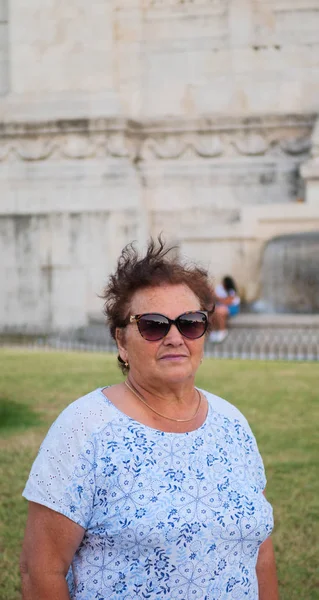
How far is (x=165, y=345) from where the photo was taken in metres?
Result: 2.91

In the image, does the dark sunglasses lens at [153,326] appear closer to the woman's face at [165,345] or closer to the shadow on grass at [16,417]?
the woman's face at [165,345]

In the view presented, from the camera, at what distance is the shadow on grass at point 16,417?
7.19 metres

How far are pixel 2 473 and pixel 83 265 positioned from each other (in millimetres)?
10785

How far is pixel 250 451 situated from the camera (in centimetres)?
293

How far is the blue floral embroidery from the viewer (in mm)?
2639

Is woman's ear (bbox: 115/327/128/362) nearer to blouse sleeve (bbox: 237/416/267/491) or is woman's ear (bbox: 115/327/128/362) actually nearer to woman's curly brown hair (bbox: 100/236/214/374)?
woman's curly brown hair (bbox: 100/236/214/374)

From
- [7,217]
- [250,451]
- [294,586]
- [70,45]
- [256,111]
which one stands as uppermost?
[70,45]

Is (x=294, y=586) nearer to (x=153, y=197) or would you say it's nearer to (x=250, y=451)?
(x=250, y=451)

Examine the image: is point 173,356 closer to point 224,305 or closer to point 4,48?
point 224,305

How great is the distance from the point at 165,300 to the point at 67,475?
0.62 meters

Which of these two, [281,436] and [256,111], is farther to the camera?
[256,111]

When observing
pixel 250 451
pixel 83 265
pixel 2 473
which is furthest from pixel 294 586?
pixel 83 265

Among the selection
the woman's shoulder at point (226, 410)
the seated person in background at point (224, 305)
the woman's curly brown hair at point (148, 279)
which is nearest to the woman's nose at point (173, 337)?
the woman's curly brown hair at point (148, 279)

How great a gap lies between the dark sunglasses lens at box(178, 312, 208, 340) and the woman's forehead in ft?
0.10
